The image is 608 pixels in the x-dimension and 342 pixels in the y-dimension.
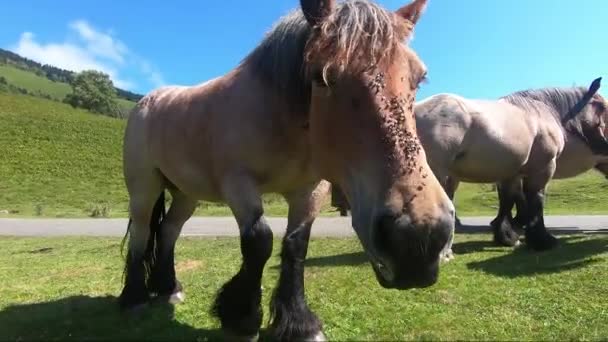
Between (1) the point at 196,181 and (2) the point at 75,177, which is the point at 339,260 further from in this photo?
(2) the point at 75,177

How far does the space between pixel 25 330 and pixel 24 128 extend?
36.4 meters

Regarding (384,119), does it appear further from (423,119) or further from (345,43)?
(423,119)

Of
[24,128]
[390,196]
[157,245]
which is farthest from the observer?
[24,128]

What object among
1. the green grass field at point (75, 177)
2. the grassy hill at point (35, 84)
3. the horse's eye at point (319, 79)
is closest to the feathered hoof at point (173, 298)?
the horse's eye at point (319, 79)

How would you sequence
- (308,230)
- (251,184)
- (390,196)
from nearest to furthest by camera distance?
1. (390,196)
2. (251,184)
3. (308,230)

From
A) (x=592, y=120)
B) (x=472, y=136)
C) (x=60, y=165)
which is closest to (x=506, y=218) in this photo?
(x=472, y=136)

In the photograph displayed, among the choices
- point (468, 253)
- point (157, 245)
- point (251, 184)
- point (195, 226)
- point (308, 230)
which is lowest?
point (195, 226)

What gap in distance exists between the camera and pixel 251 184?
291 centimetres

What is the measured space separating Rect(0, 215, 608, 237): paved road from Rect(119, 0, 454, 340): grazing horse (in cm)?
616

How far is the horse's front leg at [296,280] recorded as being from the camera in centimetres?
304

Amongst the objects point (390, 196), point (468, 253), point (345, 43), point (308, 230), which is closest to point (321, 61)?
point (345, 43)

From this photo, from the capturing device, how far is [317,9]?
251 centimetres

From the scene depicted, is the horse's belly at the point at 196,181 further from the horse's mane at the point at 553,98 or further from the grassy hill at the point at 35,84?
the grassy hill at the point at 35,84

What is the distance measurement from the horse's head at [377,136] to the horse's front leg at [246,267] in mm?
517
